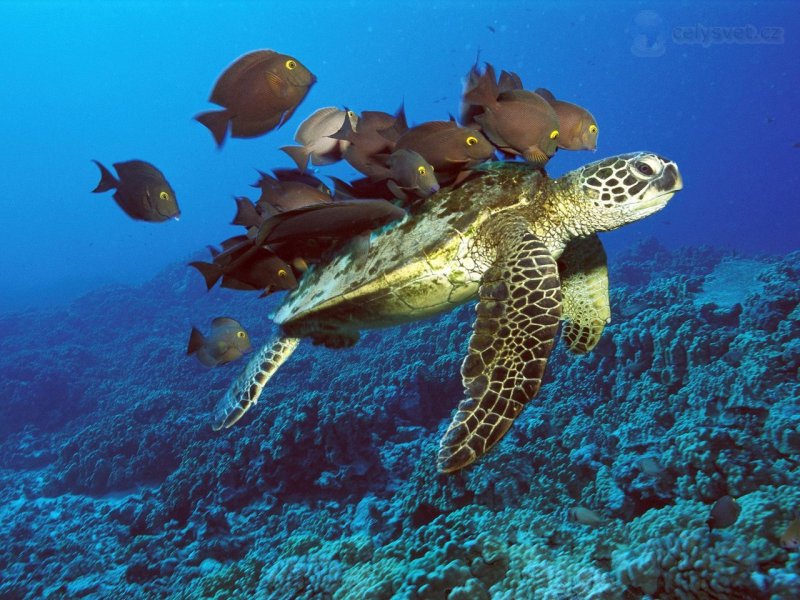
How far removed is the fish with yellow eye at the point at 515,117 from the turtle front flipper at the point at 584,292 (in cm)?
146

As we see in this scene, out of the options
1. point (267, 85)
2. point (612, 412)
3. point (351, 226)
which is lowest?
point (612, 412)

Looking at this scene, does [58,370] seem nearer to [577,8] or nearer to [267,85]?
[267,85]

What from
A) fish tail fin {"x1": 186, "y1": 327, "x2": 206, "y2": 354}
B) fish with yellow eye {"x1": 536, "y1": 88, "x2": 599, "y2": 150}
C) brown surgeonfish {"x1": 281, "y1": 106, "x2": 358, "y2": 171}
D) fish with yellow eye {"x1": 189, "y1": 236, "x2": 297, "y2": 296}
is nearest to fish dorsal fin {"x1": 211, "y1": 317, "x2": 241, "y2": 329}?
fish tail fin {"x1": 186, "y1": 327, "x2": 206, "y2": 354}

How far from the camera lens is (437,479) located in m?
4.79

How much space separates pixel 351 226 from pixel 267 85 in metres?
0.99

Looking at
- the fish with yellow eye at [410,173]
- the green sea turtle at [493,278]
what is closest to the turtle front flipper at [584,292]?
the green sea turtle at [493,278]

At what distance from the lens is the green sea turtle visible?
258 cm

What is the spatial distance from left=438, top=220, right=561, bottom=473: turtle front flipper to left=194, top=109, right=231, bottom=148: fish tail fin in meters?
1.98

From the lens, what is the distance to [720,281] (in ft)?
36.8

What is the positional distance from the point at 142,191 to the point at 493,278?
94.8 inches

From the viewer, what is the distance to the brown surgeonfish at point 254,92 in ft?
8.95

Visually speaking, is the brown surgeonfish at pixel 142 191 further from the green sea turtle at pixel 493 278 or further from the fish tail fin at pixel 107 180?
the green sea turtle at pixel 493 278

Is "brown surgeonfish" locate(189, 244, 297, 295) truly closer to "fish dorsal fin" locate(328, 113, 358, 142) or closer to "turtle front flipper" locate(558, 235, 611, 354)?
"fish dorsal fin" locate(328, 113, 358, 142)

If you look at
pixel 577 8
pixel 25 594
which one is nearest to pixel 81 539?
pixel 25 594
